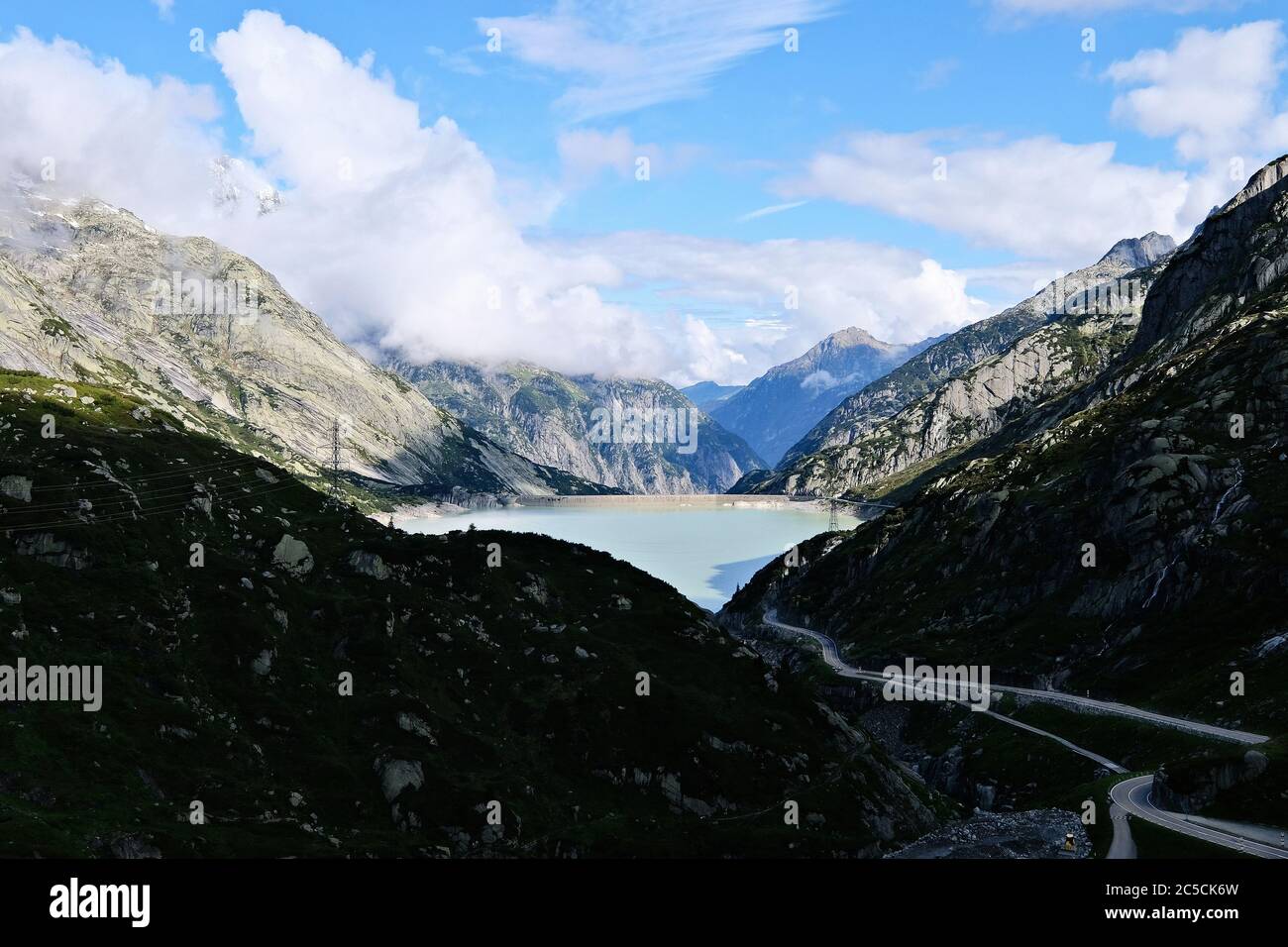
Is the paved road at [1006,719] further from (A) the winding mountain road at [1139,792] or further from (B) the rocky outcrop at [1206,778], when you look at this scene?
(B) the rocky outcrop at [1206,778]

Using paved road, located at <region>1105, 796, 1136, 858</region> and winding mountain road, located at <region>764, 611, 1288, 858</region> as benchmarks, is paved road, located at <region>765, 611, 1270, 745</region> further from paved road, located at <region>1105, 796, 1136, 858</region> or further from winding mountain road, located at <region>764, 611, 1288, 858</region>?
paved road, located at <region>1105, 796, 1136, 858</region>

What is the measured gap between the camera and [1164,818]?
81.5 metres

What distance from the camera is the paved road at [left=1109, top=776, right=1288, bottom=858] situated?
230ft

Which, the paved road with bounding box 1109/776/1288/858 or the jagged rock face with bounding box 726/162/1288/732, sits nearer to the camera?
the paved road with bounding box 1109/776/1288/858

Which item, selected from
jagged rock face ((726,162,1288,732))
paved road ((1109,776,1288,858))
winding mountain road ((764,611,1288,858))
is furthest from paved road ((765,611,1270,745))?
paved road ((1109,776,1288,858))

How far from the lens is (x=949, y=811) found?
4156 inches

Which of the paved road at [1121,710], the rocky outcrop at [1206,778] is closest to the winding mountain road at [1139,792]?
the paved road at [1121,710]

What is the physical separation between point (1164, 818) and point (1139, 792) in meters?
12.0

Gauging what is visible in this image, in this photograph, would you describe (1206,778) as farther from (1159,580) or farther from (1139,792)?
(1159,580)

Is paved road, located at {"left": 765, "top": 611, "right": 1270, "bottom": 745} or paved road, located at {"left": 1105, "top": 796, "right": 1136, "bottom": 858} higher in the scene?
paved road, located at {"left": 765, "top": 611, "right": 1270, "bottom": 745}

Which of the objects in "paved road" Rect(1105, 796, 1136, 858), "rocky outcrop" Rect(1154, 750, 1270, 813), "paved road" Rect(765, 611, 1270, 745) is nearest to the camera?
"paved road" Rect(1105, 796, 1136, 858)

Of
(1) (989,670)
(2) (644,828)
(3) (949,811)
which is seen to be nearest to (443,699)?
(2) (644,828)

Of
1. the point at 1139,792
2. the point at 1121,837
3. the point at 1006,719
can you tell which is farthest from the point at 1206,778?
the point at 1006,719
